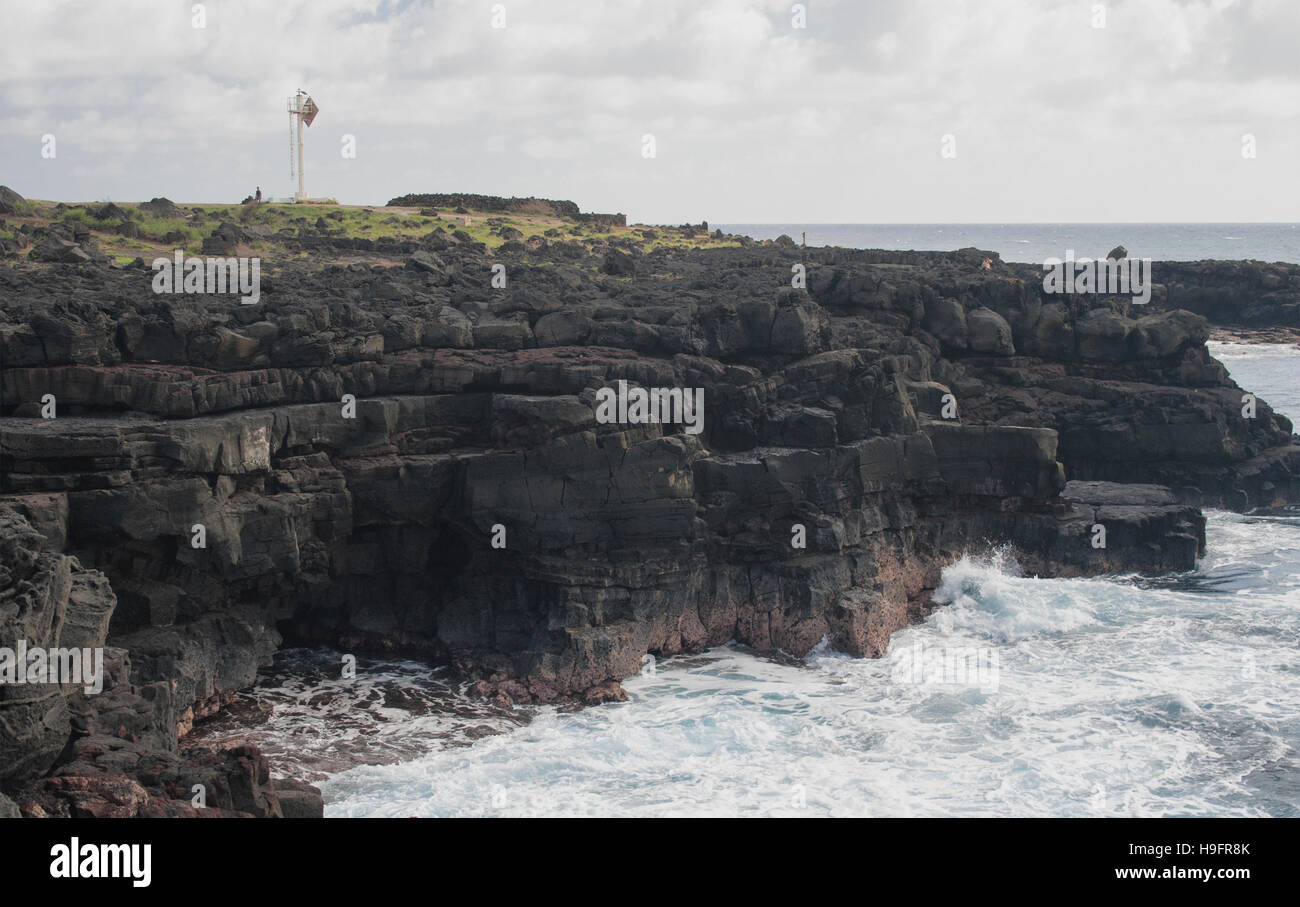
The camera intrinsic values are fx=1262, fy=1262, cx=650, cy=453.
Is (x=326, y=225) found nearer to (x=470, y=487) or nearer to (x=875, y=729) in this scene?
(x=470, y=487)

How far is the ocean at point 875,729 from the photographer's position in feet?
83.6

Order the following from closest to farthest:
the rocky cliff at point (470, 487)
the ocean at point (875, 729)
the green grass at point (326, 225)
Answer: the ocean at point (875, 729), the rocky cliff at point (470, 487), the green grass at point (326, 225)

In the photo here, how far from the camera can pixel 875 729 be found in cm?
2898

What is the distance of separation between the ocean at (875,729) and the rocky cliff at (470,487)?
1387 mm

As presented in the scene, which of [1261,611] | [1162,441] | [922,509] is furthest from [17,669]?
[1162,441]

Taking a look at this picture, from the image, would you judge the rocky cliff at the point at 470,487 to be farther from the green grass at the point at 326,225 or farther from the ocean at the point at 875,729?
the green grass at the point at 326,225

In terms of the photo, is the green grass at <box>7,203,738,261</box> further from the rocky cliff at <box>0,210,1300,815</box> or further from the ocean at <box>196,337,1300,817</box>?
the ocean at <box>196,337,1300,817</box>

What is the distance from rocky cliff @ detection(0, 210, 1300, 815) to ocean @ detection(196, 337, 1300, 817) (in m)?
1.39

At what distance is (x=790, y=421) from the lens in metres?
36.2

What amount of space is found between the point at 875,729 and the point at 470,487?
11.6 meters

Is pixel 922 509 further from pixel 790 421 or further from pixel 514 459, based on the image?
pixel 514 459

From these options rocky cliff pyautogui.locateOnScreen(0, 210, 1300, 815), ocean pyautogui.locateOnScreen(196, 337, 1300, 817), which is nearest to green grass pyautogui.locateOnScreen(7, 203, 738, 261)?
rocky cliff pyautogui.locateOnScreen(0, 210, 1300, 815)

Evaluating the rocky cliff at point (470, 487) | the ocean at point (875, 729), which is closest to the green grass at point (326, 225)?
the rocky cliff at point (470, 487)

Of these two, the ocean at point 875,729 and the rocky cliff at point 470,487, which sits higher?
the rocky cliff at point 470,487
